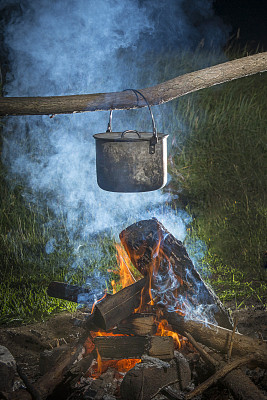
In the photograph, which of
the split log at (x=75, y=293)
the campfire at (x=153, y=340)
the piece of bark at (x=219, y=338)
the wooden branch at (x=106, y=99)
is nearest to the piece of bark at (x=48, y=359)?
the campfire at (x=153, y=340)

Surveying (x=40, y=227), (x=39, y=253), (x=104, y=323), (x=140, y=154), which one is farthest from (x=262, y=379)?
(x=40, y=227)

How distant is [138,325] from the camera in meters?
3.11

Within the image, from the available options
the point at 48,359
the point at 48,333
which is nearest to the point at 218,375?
the point at 48,359

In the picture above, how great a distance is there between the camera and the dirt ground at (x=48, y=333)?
328 centimetres

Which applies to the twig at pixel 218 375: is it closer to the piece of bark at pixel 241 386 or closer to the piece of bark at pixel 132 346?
the piece of bark at pixel 241 386

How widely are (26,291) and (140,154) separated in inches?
82.8

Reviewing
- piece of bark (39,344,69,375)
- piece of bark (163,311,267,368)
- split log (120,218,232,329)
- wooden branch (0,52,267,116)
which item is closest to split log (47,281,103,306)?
split log (120,218,232,329)

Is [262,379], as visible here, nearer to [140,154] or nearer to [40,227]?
[140,154]

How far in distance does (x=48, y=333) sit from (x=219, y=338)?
1.44m

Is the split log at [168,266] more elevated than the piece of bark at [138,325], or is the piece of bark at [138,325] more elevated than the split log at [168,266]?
the split log at [168,266]

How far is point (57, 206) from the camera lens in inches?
241

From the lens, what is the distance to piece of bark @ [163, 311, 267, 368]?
2920mm

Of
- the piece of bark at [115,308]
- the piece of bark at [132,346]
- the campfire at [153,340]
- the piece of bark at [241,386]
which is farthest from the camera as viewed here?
the piece of bark at [115,308]

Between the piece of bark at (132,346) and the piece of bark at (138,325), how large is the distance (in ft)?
0.38
